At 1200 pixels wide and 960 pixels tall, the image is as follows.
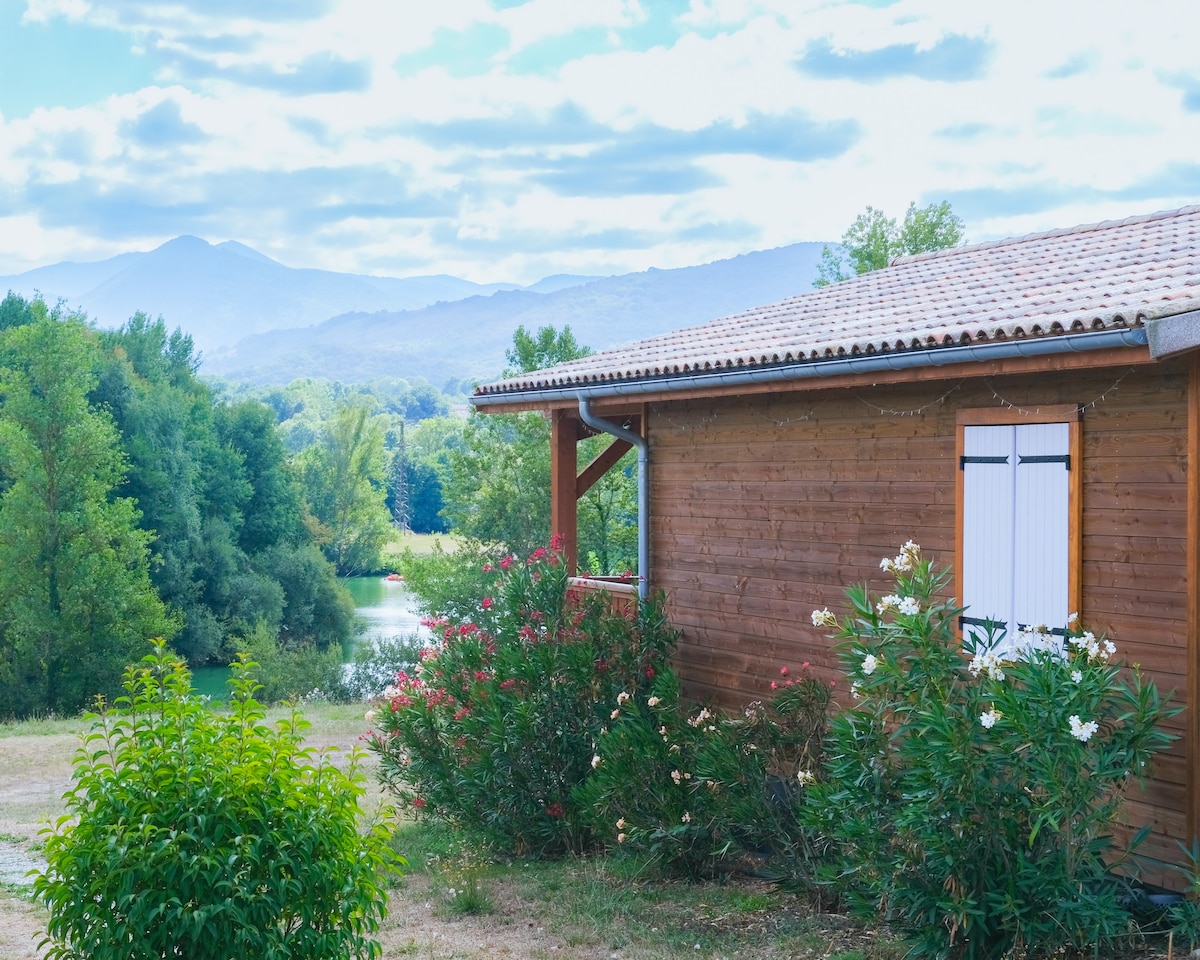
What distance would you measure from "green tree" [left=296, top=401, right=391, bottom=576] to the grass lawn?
4660cm

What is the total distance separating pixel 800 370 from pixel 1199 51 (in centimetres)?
6692

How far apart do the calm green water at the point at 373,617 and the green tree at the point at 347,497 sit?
4.87ft

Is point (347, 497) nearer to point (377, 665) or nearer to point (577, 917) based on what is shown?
point (377, 665)

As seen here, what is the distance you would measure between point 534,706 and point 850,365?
3584 mm

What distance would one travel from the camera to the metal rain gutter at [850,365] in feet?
18.6

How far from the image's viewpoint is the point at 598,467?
11.2 meters

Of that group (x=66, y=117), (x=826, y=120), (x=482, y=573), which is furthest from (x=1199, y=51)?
(x=66, y=117)

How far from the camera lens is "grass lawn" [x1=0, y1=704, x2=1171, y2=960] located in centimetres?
640

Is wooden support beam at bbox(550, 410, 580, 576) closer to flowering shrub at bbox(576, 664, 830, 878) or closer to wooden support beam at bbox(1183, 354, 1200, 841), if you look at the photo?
flowering shrub at bbox(576, 664, 830, 878)

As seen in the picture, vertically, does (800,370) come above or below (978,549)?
above

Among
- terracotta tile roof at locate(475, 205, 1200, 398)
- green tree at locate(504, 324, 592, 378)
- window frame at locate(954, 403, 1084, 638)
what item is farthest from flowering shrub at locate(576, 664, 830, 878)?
green tree at locate(504, 324, 592, 378)

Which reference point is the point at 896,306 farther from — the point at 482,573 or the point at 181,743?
the point at 482,573

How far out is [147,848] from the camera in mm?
4074

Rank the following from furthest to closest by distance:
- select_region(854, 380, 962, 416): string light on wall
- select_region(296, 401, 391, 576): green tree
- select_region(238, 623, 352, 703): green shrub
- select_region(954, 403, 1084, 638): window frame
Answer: select_region(296, 401, 391, 576): green tree
select_region(238, 623, 352, 703): green shrub
select_region(854, 380, 962, 416): string light on wall
select_region(954, 403, 1084, 638): window frame
